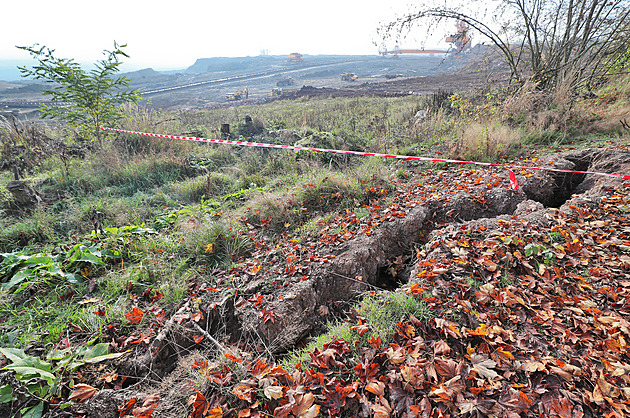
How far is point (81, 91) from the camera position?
5.98 m

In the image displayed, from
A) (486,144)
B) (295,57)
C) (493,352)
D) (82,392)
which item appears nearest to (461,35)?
(486,144)

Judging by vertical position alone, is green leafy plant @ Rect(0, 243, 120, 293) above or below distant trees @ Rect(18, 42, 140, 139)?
below

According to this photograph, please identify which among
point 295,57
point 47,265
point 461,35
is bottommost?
point 47,265

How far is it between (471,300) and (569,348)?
23.3 inches

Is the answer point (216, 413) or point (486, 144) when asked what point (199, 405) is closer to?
point (216, 413)

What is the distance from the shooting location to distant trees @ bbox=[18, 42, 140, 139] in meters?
5.64

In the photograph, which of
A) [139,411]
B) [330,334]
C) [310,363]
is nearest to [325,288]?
[330,334]

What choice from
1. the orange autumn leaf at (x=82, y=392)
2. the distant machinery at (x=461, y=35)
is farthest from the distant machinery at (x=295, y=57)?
the orange autumn leaf at (x=82, y=392)

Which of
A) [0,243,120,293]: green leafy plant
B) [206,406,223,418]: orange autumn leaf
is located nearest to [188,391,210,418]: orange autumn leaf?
[206,406,223,418]: orange autumn leaf

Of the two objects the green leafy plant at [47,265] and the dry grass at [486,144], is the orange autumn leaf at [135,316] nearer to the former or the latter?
the green leafy plant at [47,265]

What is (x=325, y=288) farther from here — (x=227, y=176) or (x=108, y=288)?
(x=227, y=176)

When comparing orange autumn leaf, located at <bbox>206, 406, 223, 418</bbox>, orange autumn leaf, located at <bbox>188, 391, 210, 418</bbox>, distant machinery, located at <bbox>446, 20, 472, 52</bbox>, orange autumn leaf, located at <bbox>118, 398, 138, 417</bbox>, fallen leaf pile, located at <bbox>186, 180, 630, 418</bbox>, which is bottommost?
orange autumn leaf, located at <bbox>118, 398, 138, 417</bbox>

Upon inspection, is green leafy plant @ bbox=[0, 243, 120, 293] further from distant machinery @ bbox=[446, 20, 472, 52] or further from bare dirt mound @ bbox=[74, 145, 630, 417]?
distant machinery @ bbox=[446, 20, 472, 52]

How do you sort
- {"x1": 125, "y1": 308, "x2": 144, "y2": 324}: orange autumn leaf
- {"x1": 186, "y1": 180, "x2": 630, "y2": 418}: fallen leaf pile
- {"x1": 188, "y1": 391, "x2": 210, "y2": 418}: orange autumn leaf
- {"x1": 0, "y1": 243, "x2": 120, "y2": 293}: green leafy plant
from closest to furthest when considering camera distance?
{"x1": 186, "y1": 180, "x2": 630, "y2": 418}: fallen leaf pile, {"x1": 188, "y1": 391, "x2": 210, "y2": 418}: orange autumn leaf, {"x1": 125, "y1": 308, "x2": 144, "y2": 324}: orange autumn leaf, {"x1": 0, "y1": 243, "x2": 120, "y2": 293}: green leafy plant
